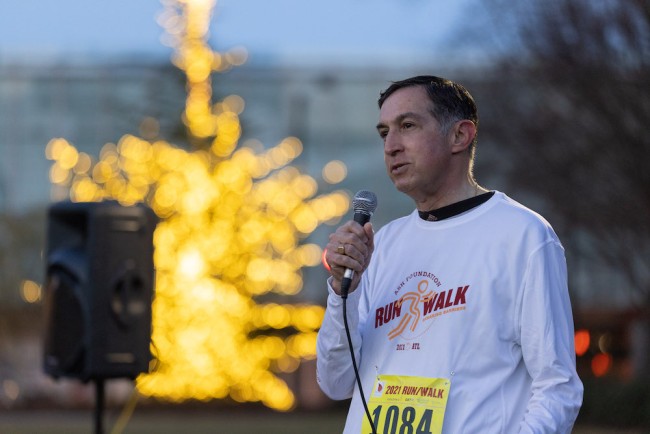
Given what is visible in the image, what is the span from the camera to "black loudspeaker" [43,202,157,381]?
275 inches

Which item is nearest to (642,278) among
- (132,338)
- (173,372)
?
(173,372)

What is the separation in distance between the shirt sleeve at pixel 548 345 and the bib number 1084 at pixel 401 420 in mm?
292

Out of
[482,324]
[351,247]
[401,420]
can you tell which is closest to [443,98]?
[351,247]

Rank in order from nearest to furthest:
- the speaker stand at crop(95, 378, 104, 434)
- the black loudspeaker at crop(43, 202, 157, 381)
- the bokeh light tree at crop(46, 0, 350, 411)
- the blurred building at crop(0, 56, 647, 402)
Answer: the black loudspeaker at crop(43, 202, 157, 381), the speaker stand at crop(95, 378, 104, 434), the bokeh light tree at crop(46, 0, 350, 411), the blurred building at crop(0, 56, 647, 402)

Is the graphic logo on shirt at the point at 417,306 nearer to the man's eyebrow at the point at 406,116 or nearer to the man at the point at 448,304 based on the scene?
the man at the point at 448,304

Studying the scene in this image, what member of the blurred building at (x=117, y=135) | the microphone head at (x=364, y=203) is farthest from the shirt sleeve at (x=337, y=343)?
the blurred building at (x=117, y=135)

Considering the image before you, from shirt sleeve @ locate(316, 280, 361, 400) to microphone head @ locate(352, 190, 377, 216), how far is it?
237 millimetres

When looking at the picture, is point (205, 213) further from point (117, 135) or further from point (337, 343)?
point (337, 343)

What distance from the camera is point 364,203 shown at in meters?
3.86

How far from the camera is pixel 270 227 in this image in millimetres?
22734

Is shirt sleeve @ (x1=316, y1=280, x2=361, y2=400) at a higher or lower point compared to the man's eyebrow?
lower

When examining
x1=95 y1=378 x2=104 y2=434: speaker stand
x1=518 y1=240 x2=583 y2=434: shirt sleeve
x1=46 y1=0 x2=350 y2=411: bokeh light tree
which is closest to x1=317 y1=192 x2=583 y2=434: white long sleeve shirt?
x1=518 y1=240 x2=583 y2=434: shirt sleeve

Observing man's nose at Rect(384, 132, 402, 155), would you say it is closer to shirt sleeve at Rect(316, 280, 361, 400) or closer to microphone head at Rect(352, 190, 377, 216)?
microphone head at Rect(352, 190, 377, 216)

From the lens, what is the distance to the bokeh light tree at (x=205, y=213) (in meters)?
22.3
